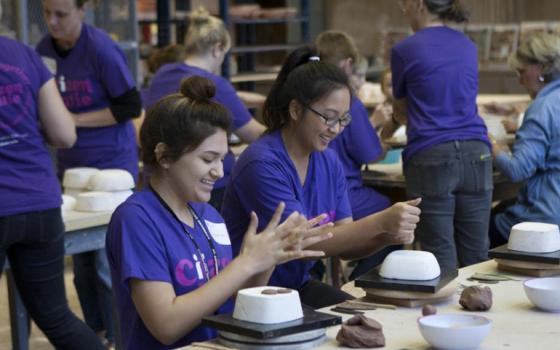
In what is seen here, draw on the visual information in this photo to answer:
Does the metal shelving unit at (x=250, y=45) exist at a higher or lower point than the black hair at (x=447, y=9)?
lower

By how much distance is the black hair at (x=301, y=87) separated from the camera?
10.4 feet

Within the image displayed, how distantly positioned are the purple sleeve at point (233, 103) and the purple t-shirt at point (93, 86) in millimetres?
399

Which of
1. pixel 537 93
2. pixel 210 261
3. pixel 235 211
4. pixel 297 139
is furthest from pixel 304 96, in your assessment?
pixel 537 93

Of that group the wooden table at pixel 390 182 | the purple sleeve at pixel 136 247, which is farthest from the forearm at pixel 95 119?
the purple sleeve at pixel 136 247

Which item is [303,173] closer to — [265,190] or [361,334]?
[265,190]

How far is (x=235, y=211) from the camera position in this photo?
10.5 feet

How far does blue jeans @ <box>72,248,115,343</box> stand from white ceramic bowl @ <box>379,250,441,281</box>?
6.83ft

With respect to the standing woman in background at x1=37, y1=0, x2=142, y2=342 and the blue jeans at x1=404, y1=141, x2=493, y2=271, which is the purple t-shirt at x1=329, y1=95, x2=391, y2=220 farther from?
the standing woman in background at x1=37, y1=0, x2=142, y2=342

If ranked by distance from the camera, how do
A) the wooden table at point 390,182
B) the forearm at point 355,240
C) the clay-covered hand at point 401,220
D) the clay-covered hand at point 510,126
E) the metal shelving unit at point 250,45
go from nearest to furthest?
the clay-covered hand at point 401,220, the forearm at point 355,240, the wooden table at point 390,182, the clay-covered hand at point 510,126, the metal shelving unit at point 250,45

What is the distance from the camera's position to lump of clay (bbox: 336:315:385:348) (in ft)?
7.26

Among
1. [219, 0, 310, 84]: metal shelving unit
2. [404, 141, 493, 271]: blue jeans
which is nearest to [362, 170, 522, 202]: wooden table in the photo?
[404, 141, 493, 271]: blue jeans

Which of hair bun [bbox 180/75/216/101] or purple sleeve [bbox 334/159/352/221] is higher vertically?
hair bun [bbox 180/75/216/101]

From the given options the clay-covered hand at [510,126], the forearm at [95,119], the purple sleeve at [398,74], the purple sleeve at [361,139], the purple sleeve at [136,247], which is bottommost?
the clay-covered hand at [510,126]

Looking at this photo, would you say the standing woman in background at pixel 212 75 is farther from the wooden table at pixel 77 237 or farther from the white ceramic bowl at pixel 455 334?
the white ceramic bowl at pixel 455 334
